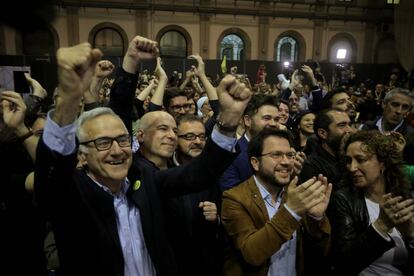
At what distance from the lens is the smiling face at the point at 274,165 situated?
7.22 feet

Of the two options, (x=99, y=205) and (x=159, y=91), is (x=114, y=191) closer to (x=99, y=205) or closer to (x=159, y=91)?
(x=99, y=205)

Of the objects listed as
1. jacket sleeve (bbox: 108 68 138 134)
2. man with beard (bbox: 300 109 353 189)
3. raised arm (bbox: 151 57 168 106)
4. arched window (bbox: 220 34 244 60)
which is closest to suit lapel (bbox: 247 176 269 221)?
man with beard (bbox: 300 109 353 189)

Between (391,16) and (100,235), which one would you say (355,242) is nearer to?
(100,235)

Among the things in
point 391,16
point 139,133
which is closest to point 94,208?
point 139,133

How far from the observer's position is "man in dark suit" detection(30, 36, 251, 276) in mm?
1393

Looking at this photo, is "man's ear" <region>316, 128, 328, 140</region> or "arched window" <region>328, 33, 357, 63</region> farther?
"arched window" <region>328, 33, 357, 63</region>

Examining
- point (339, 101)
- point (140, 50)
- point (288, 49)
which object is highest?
point (288, 49)

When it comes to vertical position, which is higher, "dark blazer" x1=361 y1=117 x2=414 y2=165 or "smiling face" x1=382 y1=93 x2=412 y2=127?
"smiling face" x1=382 y1=93 x2=412 y2=127

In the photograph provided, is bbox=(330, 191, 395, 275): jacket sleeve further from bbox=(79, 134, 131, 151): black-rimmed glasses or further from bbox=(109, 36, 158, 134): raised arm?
bbox=(109, 36, 158, 134): raised arm

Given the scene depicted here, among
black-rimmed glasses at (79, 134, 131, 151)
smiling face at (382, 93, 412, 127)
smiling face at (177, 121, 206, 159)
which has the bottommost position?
smiling face at (177, 121, 206, 159)

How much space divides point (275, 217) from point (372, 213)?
768 mm

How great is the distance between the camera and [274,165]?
2203 millimetres

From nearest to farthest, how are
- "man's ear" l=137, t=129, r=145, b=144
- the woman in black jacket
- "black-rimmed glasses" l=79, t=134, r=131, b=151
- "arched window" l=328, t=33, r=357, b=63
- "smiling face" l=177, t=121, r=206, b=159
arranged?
"black-rimmed glasses" l=79, t=134, r=131, b=151 → the woman in black jacket → "man's ear" l=137, t=129, r=145, b=144 → "smiling face" l=177, t=121, r=206, b=159 → "arched window" l=328, t=33, r=357, b=63

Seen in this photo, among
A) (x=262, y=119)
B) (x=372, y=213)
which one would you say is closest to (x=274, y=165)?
(x=372, y=213)
